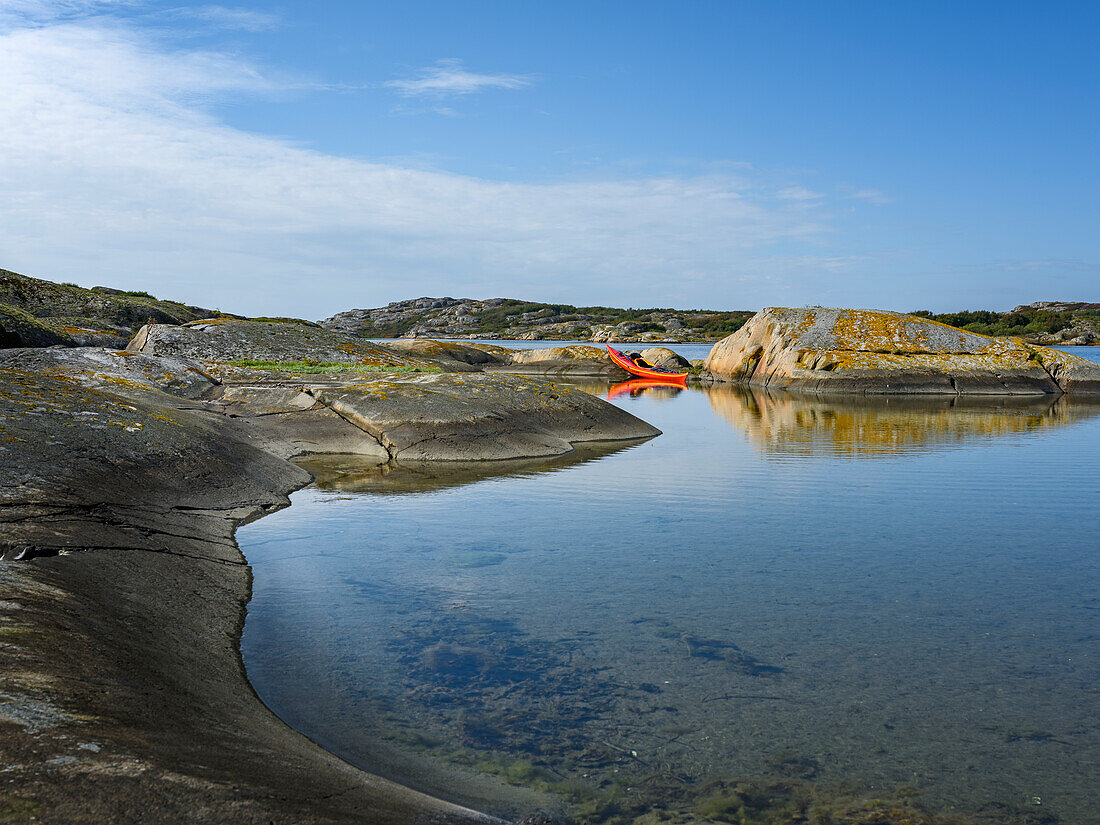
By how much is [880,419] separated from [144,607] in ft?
70.0

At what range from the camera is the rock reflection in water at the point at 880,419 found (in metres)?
17.6

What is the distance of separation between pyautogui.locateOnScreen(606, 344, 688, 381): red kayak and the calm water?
3277 centimetres

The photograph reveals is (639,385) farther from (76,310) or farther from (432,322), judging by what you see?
(432,322)

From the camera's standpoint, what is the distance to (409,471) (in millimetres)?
13555

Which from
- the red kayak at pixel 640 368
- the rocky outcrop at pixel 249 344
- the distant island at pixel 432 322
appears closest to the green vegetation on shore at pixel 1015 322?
the distant island at pixel 432 322

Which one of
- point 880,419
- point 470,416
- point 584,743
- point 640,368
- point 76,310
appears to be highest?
point 76,310

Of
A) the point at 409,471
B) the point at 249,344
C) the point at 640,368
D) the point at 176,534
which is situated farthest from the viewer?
the point at 640,368

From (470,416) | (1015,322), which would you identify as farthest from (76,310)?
(1015,322)

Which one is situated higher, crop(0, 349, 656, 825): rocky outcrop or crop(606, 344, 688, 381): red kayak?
crop(606, 344, 688, 381): red kayak

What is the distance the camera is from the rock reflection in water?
17562 mm

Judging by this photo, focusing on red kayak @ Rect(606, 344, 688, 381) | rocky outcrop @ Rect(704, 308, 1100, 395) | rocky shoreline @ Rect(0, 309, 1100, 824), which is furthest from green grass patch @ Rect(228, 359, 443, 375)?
red kayak @ Rect(606, 344, 688, 381)

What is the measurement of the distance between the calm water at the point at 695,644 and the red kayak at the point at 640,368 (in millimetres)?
32775

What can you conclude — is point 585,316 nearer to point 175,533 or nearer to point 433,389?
point 433,389

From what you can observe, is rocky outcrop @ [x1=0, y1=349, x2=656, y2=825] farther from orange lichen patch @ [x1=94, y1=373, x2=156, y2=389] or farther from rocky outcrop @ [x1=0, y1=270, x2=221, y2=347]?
rocky outcrop @ [x1=0, y1=270, x2=221, y2=347]
